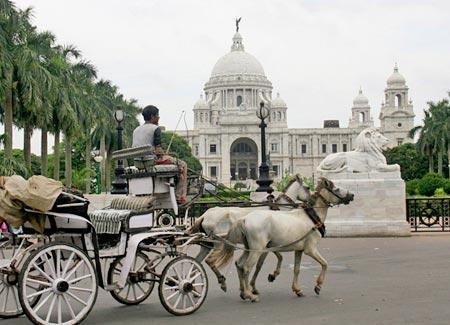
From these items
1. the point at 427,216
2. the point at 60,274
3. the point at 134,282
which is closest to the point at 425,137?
the point at 427,216

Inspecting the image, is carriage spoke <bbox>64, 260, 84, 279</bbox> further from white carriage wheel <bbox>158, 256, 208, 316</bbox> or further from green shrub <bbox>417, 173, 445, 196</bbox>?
green shrub <bbox>417, 173, 445, 196</bbox>

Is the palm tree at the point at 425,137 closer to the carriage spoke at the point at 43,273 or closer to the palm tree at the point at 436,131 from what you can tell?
the palm tree at the point at 436,131

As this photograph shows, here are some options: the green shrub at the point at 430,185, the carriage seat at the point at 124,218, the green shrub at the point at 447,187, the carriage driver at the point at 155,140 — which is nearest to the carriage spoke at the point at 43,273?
the carriage seat at the point at 124,218

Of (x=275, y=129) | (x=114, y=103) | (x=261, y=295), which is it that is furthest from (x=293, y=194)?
(x=275, y=129)

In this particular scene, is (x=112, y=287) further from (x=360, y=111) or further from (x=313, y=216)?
(x=360, y=111)

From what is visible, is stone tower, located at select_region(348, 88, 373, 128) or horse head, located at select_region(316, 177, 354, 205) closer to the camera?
horse head, located at select_region(316, 177, 354, 205)

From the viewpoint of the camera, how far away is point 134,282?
336 inches

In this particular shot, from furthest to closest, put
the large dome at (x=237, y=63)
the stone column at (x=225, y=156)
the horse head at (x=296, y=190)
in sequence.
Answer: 1. the large dome at (x=237, y=63)
2. the stone column at (x=225, y=156)
3. the horse head at (x=296, y=190)

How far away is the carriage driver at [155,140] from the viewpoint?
8.74 metres

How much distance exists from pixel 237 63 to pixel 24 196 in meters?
132

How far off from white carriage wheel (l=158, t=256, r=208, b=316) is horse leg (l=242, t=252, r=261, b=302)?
2.50 feet

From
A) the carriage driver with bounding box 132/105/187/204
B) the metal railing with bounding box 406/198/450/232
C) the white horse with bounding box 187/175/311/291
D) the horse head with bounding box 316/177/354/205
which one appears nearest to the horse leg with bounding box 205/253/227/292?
the white horse with bounding box 187/175/311/291

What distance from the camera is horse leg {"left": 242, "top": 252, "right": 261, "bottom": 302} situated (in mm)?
8812

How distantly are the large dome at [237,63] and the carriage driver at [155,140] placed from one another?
420ft
